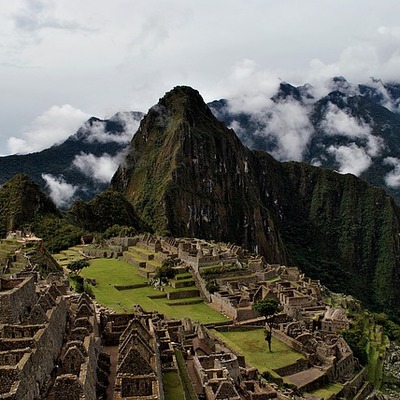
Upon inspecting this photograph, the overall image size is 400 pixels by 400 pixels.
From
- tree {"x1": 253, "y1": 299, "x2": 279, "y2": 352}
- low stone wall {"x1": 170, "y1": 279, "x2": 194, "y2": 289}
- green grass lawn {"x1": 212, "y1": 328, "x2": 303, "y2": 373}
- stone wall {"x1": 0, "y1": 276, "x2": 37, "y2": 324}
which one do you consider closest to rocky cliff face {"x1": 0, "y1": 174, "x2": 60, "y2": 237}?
low stone wall {"x1": 170, "y1": 279, "x2": 194, "y2": 289}

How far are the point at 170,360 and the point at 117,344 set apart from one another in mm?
2810

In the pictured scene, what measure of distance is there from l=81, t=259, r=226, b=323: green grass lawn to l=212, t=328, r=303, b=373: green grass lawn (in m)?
3.40

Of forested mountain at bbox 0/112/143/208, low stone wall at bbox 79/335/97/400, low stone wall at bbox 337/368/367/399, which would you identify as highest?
forested mountain at bbox 0/112/143/208

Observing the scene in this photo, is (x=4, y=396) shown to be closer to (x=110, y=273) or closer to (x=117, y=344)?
(x=117, y=344)

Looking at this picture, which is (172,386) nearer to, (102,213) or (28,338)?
(28,338)

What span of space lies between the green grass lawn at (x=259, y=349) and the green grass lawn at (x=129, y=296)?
3401 millimetres

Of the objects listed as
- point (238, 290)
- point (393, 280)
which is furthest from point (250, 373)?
point (393, 280)

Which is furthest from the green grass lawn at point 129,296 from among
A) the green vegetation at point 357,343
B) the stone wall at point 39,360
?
the stone wall at point 39,360

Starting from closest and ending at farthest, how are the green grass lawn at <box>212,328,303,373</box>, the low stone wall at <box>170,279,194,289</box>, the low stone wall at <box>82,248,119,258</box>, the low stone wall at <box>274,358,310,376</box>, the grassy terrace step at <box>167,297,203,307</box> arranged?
the low stone wall at <box>274,358,310,376</box> < the green grass lawn at <box>212,328,303,373</box> < the grassy terrace step at <box>167,297,203,307</box> < the low stone wall at <box>170,279,194,289</box> < the low stone wall at <box>82,248,119,258</box>

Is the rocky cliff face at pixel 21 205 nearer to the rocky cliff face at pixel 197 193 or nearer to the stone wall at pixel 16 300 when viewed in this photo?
the rocky cliff face at pixel 197 193

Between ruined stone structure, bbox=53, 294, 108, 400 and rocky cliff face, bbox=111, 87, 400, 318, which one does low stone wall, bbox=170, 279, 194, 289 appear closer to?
ruined stone structure, bbox=53, 294, 108, 400

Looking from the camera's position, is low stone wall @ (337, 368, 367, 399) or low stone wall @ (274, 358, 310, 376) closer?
low stone wall @ (274, 358, 310, 376)

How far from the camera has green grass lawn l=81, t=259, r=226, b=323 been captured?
136 ft

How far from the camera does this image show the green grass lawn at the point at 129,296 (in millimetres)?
41344
